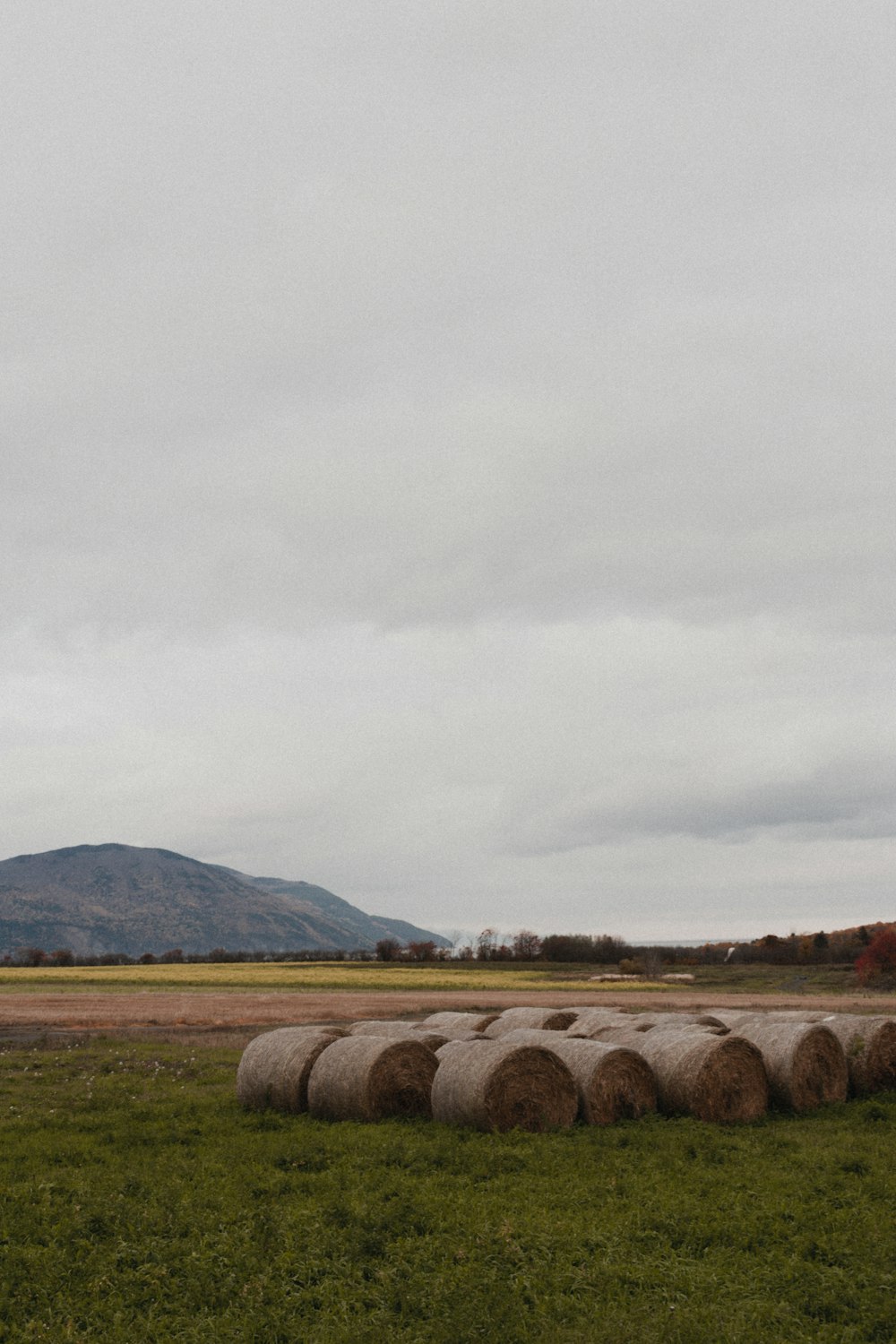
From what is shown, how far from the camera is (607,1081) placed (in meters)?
16.6

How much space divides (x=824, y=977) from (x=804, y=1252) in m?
76.6

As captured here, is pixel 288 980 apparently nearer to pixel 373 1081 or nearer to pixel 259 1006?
pixel 259 1006

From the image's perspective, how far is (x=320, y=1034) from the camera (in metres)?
18.3

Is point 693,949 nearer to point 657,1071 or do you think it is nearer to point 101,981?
point 101,981

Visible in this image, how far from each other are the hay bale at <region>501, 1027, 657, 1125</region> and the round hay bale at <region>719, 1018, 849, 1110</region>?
198 cm

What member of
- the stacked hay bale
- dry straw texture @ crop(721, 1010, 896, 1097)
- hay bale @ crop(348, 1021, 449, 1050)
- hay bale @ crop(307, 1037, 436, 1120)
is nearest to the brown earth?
hay bale @ crop(348, 1021, 449, 1050)

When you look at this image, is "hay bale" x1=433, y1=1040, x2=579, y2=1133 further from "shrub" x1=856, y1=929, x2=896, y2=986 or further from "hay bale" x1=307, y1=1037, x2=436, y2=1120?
"shrub" x1=856, y1=929, x2=896, y2=986

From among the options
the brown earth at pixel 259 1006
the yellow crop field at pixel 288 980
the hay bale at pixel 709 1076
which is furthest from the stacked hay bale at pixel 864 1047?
the yellow crop field at pixel 288 980

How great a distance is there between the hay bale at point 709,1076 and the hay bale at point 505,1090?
1.71m

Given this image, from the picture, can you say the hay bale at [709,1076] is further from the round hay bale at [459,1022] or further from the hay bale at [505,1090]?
the round hay bale at [459,1022]

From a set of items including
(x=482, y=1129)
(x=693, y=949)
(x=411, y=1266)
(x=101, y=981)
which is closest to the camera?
(x=411, y=1266)

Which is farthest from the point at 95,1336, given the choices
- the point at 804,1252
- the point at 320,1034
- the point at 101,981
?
the point at 101,981

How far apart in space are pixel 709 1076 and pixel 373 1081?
5314 millimetres

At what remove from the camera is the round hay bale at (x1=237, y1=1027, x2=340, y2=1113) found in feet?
57.0
